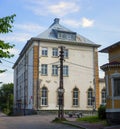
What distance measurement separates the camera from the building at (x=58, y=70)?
175 feet

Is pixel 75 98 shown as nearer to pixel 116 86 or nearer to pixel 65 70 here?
pixel 65 70

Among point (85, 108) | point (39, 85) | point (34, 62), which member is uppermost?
point (34, 62)

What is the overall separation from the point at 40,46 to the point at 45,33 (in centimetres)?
365

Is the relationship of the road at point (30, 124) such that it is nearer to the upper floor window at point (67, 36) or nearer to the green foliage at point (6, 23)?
the green foliage at point (6, 23)

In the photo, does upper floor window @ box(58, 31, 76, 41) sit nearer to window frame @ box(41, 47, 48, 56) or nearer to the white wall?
the white wall

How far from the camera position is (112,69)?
23906mm

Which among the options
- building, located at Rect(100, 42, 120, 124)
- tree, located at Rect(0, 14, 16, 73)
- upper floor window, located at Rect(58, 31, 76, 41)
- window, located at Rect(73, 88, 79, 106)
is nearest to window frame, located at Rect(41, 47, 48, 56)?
upper floor window, located at Rect(58, 31, 76, 41)

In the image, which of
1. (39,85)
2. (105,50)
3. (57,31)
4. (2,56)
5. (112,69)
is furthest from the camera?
(57,31)

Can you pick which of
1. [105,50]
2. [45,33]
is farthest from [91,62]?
[105,50]

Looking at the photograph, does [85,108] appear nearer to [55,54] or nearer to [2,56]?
[55,54]

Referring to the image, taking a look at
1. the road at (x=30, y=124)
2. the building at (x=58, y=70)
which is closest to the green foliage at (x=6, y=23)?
the road at (x=30, y=124)

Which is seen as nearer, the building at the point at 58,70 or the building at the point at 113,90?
the building at the point at 113,90

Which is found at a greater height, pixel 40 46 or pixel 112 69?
pixel 40 46

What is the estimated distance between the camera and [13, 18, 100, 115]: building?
175 ft
